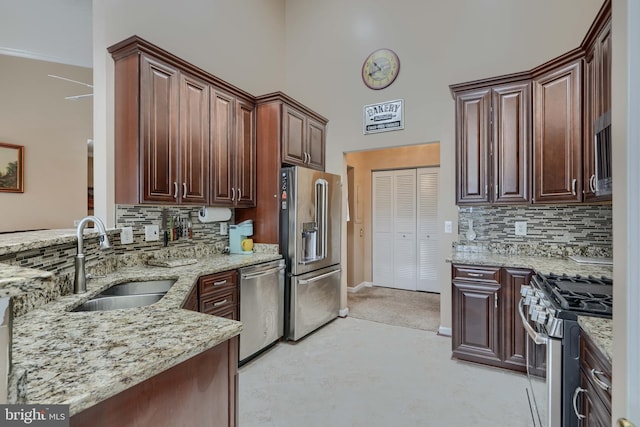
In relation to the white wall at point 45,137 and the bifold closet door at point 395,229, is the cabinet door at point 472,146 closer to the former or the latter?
the bifold closet door at point 395,229

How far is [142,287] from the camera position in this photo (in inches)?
84.4

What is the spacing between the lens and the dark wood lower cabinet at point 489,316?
8.41ft

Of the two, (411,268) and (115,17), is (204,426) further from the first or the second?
(411,268)

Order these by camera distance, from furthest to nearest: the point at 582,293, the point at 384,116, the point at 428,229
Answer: the point at 428,229 < the point at 384,116 < the point at 582,293

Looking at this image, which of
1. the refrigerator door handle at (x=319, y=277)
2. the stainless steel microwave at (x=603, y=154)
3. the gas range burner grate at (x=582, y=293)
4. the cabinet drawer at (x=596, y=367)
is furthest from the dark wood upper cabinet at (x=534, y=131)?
the refrigerator door handle at (x=319, y=277)

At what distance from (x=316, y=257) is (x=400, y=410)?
1714 mm

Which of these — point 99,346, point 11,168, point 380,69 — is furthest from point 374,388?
point 11,168

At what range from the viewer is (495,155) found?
2.89 metres

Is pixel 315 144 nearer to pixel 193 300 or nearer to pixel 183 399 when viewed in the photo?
pixel 193 300

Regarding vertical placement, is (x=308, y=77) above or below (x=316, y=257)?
above

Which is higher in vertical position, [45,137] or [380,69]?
[380,69]

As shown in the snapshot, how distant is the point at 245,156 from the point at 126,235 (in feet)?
4.32

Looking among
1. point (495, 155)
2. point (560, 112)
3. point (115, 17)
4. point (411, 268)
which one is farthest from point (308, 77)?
point (411, 268)

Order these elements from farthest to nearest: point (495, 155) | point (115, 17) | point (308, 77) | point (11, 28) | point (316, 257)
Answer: point (308, 77), point (316, 257), point (11, 28), point (495, 155), point (115, 17)
